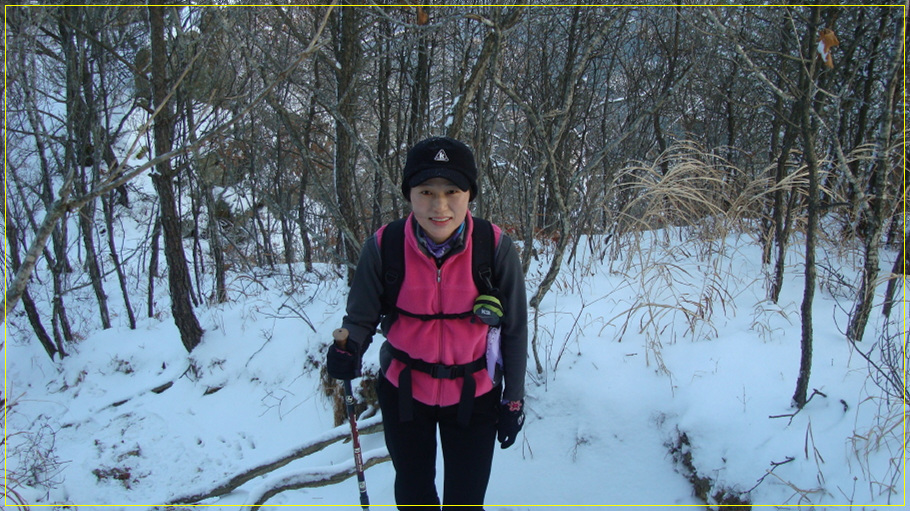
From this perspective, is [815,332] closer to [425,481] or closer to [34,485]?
[425,481]

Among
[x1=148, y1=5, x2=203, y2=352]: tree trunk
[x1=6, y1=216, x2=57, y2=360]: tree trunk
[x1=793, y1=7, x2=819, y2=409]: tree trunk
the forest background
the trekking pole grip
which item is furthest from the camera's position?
[x1=6, y1=216, x2=57, y2=360]: tree trunk

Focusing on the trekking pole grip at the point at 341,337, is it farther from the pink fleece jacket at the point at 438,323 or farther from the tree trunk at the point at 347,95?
the tree trunk at the point at 347,95

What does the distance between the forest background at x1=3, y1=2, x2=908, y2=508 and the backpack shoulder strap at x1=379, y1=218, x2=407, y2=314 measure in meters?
0.96

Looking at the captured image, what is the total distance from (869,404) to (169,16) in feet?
22.0

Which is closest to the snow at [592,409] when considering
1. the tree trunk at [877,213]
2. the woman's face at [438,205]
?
the tree trunk at [877,213]

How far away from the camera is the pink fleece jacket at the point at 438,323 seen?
1902 mm

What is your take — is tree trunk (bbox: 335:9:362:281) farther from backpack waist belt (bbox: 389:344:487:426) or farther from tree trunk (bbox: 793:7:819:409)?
tree trunk (bbox: 793:7:819:409)

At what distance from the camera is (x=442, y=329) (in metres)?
1.93

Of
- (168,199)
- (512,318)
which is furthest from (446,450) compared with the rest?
(168,199)

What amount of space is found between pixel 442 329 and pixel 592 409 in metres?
1.49

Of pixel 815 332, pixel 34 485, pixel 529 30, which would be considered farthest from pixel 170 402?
pixel 815 332

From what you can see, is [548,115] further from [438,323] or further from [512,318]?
[438,323]

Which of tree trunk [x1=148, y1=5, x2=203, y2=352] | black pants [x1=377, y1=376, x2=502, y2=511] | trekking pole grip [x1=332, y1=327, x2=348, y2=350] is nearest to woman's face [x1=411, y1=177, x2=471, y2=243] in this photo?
trekking pole grip [x1=332, y1=327, x2=348, y2=350]

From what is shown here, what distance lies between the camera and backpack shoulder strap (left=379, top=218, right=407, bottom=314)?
1.93 meters
